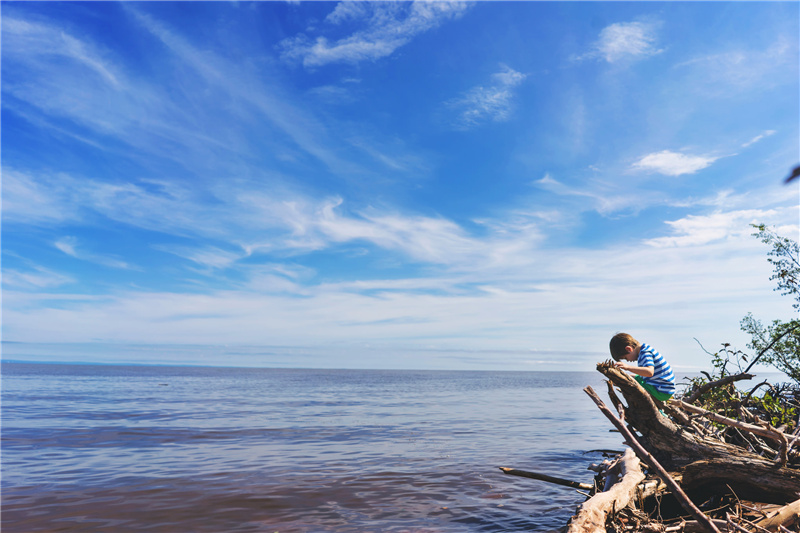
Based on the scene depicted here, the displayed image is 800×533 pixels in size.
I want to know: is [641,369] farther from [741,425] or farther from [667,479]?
[667,479]

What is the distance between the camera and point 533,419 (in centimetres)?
2530

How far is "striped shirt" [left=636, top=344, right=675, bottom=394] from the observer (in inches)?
241

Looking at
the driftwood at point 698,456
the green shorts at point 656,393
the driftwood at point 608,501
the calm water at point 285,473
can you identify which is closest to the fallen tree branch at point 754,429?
the driftwood at point 698,456

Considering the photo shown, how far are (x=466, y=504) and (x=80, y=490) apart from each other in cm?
949

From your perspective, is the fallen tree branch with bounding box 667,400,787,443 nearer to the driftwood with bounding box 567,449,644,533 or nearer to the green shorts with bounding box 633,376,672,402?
the green shorts with bounding box 633,376,672,402

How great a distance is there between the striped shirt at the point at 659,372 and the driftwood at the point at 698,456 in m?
0.29

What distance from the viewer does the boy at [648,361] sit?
6.10m

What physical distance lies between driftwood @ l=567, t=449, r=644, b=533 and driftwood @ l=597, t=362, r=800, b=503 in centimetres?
51

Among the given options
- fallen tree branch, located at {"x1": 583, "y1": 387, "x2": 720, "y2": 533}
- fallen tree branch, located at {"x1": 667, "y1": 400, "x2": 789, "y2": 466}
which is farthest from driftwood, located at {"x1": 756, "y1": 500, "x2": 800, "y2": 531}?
fallen tree branch, located at {"x1": 583, "y1": 387, "x2": 720, "y2": 533}

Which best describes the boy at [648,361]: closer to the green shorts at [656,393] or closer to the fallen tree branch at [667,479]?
the green shorts at [656,393]

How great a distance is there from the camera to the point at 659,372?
6332mm

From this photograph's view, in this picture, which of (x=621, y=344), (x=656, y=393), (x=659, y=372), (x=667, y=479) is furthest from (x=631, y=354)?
(x=667, y=479)

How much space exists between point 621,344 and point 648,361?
1.27 ft

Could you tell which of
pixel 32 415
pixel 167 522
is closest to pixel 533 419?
pixel 167 522
